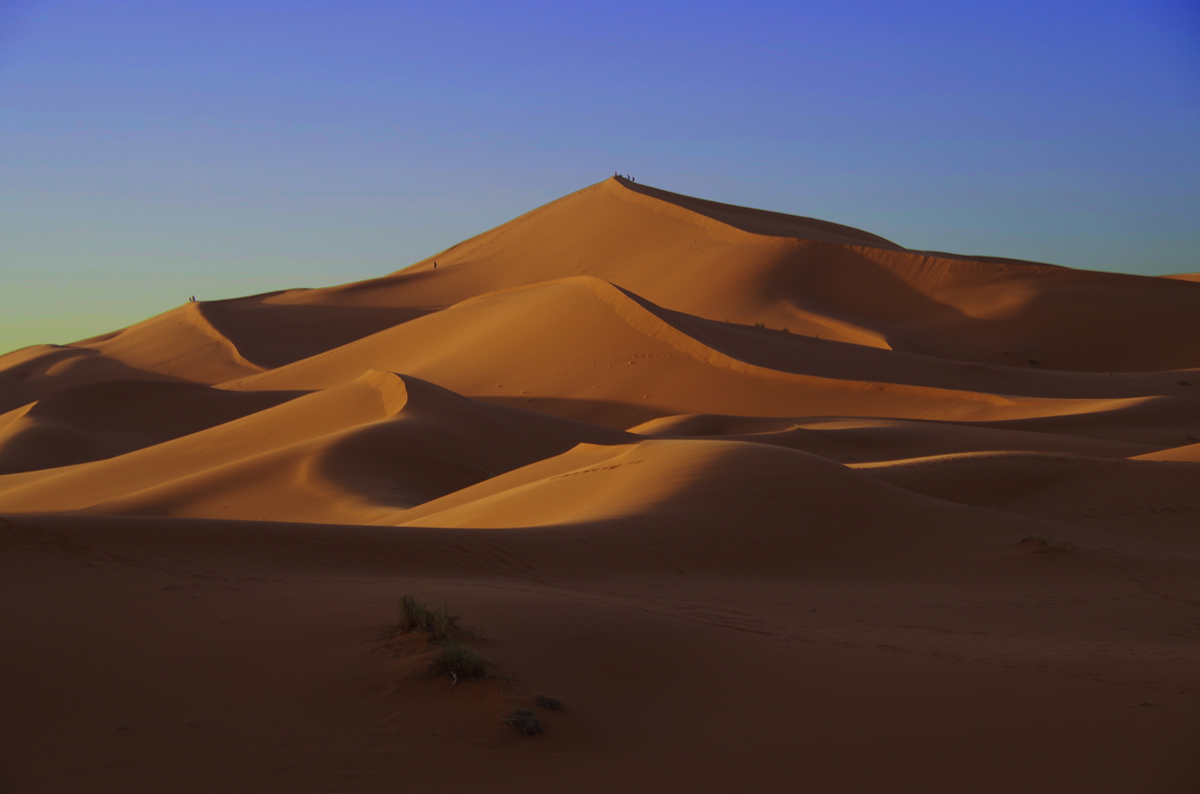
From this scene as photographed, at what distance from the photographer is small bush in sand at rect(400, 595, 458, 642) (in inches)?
208

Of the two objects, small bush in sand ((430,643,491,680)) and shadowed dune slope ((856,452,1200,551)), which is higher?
small bush in sand ((430,643,491,680))

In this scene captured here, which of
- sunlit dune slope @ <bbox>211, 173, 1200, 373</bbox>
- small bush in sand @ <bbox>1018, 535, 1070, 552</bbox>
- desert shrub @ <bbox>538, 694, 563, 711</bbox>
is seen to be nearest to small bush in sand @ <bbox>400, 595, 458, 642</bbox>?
desert shrub @ <bbox>538, 694, 563, 711</bbox>

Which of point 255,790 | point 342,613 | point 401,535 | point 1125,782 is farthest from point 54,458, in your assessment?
point 1125,782

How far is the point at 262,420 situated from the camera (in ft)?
74.9

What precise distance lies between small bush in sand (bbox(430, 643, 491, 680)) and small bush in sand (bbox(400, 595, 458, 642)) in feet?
0.87

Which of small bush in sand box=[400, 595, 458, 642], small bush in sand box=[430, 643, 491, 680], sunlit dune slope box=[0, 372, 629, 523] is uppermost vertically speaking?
small bush in sand box=[400, 595, 458, 642]

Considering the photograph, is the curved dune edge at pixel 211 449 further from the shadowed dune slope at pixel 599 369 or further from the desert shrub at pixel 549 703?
the desert shrub at pixel 549 703

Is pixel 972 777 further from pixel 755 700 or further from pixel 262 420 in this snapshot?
pixel 262 420

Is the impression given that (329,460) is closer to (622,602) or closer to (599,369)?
(622,602)

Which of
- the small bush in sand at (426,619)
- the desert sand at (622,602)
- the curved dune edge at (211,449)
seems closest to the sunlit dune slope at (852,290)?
the desert sand at (622,602)

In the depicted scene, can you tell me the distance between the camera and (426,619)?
5.35 m

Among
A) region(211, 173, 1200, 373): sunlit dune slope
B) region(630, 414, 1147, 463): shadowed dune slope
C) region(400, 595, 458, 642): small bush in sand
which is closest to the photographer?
region(400, 595, 458, 642): small bush in sand

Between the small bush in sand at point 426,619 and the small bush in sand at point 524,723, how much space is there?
800 millimetres

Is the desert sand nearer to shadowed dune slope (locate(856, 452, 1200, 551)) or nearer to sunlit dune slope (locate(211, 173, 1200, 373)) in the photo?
shadowed dune slope (locate(856, 452, 1200, 551))
